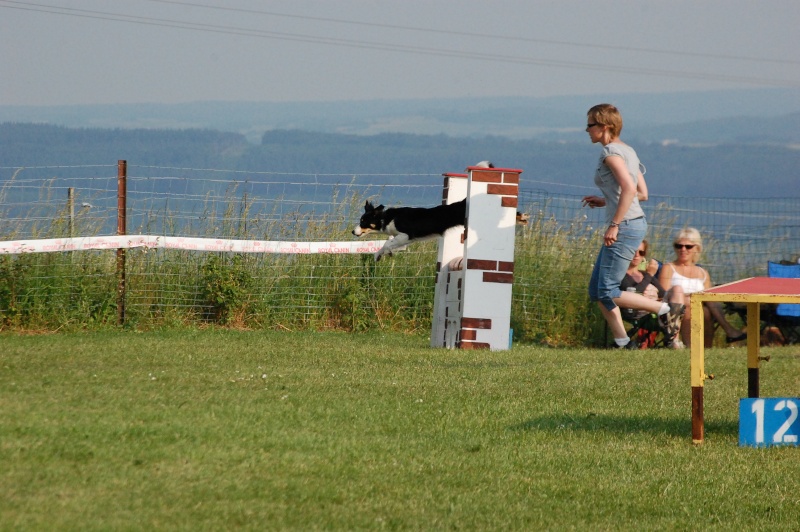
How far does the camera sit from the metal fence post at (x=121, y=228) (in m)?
10.3

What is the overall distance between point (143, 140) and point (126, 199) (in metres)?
138

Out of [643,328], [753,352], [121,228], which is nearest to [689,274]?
[643,328]

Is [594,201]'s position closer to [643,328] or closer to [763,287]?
[643,328]

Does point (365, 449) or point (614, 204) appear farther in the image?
point (614, 204)

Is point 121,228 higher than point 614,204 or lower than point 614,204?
lower

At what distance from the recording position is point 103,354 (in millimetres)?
7719

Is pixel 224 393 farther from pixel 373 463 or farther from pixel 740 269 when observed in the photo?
pixel 740 269

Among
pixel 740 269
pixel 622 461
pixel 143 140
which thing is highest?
pixel 143 140

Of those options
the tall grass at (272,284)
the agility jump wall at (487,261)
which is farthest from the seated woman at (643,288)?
the agility jump wall at (487,261)

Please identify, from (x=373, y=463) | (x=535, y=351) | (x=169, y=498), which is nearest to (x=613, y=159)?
(x=535, y=351)

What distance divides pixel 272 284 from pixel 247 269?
0.30 m

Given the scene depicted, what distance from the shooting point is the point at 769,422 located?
5.51m

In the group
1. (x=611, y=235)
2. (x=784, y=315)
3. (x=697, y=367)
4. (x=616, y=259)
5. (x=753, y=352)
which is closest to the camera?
(x=697, y=367)

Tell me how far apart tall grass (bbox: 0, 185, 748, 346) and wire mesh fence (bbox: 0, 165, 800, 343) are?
1 centimetres
